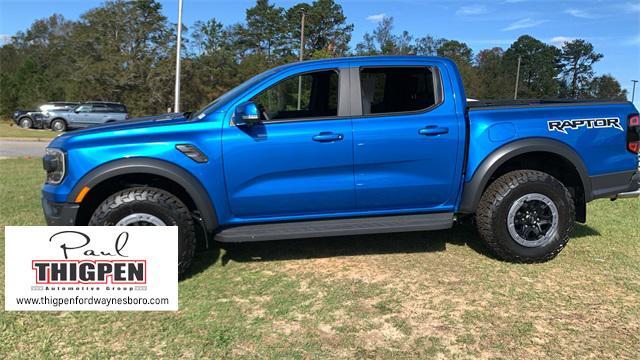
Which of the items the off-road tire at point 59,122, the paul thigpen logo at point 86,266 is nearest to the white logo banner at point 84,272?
the paul thigpen logo at point 86,266

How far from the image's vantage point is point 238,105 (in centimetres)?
420

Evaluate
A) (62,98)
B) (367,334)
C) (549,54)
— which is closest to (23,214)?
(367,334)

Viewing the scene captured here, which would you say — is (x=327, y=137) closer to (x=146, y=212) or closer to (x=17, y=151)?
(x=146, y=212)

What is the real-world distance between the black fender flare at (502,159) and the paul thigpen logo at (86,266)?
2.78 m

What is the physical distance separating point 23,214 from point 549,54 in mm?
98508

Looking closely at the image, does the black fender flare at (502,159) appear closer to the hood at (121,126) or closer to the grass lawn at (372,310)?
the grass lawn at (372,310)

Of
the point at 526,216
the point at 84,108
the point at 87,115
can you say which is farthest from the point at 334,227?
the point at 84,108

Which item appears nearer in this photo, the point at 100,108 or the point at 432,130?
the point at 432,130

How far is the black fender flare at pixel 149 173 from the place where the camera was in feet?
13.1

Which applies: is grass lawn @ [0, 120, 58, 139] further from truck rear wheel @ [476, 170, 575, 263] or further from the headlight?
truck rear wheel @ [476, 170, 575, 263]

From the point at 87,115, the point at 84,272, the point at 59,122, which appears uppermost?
the point at 87,115

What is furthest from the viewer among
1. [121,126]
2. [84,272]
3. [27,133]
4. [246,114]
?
[27,133]

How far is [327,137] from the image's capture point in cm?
423

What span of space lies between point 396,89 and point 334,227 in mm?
1393
